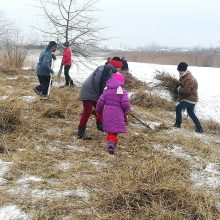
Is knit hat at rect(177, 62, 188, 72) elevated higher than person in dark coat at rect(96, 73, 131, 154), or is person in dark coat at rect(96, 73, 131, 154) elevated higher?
knit hat at rect(177, 62, 188, 72)

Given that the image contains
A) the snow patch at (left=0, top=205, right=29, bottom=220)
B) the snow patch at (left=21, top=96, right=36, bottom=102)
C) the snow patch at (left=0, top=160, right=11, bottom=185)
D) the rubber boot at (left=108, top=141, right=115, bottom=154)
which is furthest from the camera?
the snow patch at (left=21, top=96, right=36, bottom=102)

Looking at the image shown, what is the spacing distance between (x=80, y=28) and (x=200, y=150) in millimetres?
13058

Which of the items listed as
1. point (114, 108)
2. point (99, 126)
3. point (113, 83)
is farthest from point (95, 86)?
point (99, 126)

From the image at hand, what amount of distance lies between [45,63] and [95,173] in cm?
604

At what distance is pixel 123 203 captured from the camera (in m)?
4.43

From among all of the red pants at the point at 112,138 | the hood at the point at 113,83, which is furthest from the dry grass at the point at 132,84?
A: the red pants at the point at 112,138

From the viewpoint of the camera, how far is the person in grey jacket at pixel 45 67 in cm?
1095

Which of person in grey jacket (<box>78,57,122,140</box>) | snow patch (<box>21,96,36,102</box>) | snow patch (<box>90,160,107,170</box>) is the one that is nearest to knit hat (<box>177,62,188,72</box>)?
person in grey jacket (<box>78,57,122,140</box>)

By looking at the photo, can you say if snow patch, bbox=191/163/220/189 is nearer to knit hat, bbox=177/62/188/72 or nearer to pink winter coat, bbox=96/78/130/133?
pink winter coat, bbox=96/78/130/133

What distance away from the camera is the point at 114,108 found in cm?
668

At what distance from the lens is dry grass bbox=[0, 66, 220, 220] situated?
4.35 metres

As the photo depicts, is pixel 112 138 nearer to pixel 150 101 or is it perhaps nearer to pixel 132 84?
pixel 150 101

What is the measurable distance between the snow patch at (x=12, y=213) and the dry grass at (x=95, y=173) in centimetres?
8

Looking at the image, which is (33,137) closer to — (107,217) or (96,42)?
(107,217)
